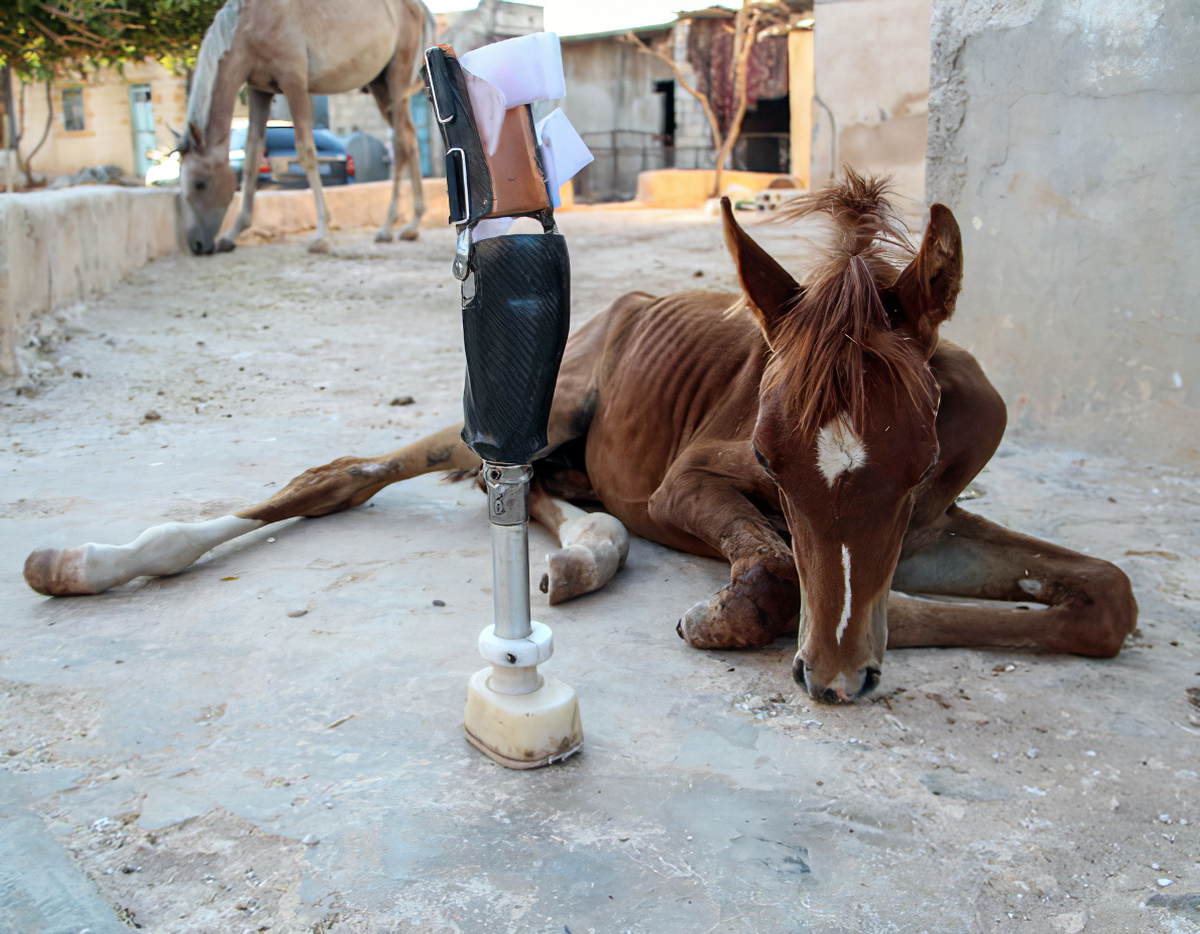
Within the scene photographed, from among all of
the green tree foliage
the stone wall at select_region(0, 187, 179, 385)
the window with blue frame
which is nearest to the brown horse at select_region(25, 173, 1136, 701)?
the stone wall at select_region(0, 187, 179, 385)

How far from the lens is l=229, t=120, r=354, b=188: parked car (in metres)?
18.3

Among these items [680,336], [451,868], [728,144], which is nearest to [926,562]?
[680,336]

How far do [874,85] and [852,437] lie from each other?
10171 mm

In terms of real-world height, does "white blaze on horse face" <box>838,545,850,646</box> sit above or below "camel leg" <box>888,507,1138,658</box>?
above

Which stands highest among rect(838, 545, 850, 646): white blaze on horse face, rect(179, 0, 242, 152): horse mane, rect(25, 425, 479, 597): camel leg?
rect(179, 0, 242, 152): horse mane

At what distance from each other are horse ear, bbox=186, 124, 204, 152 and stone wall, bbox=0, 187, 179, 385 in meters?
0.91

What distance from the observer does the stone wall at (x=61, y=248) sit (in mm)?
5738

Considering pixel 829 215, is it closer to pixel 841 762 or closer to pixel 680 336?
pixel 680 336

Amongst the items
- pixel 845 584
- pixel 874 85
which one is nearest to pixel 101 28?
pixel 874 85

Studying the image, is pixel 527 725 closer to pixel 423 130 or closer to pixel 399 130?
pixel 399 130

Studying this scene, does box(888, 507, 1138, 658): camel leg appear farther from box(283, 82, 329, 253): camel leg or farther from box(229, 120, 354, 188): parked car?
box(229, 120, 354, 188): parked car

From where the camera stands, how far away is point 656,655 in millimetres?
2842

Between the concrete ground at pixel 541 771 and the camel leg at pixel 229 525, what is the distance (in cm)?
7

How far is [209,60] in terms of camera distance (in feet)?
34.3
